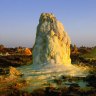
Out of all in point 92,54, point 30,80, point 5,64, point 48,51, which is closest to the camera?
point 30,80

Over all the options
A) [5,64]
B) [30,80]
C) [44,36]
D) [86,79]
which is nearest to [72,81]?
[86,79]

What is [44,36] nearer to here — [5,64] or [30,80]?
[30,80]

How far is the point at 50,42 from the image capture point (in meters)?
→ 35.8

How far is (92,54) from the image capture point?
190ft

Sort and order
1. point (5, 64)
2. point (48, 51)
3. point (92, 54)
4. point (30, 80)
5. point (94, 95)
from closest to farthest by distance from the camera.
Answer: point (94, 95) < point (30, 80) < point (48, 51) < point (5, 64) < point (92, 54)

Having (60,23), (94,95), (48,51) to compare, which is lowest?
(94,95)

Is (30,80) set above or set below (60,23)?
below

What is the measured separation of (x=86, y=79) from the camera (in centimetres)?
3216

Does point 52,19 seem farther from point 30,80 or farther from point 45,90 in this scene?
point 45,90

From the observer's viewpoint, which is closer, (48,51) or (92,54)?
(48,51)

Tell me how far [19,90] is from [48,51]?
753cm

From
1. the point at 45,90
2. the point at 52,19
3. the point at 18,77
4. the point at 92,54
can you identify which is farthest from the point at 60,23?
the point at 92,54

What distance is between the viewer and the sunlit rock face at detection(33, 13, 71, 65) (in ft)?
117

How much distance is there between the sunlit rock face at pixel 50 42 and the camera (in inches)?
1400
